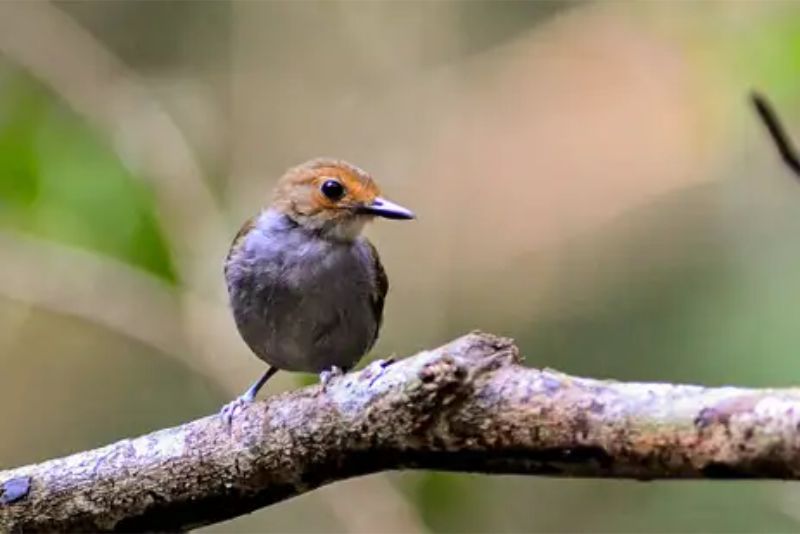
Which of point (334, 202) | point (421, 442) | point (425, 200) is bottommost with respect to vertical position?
point (421, 442)

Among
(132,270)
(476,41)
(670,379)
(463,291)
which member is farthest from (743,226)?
(132,270)

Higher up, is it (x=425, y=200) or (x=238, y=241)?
(x=425, y=200)

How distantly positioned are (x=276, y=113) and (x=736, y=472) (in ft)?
14.8

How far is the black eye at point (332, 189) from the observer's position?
2812 mm

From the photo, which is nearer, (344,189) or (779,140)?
(779,140)

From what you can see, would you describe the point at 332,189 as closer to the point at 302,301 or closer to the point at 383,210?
the point at 383,210

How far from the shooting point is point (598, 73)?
5.45m

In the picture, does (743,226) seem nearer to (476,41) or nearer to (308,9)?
(476,41)

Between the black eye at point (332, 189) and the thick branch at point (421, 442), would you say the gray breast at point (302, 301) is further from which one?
the thick branch at point (421, 442)

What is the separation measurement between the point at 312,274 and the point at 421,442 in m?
1.20

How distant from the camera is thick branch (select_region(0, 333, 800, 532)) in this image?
1.33m

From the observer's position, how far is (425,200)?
5.38 m

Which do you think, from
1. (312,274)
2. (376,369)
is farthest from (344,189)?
(376,369)

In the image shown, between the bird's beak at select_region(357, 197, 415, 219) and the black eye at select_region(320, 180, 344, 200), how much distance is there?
57 millimetres
